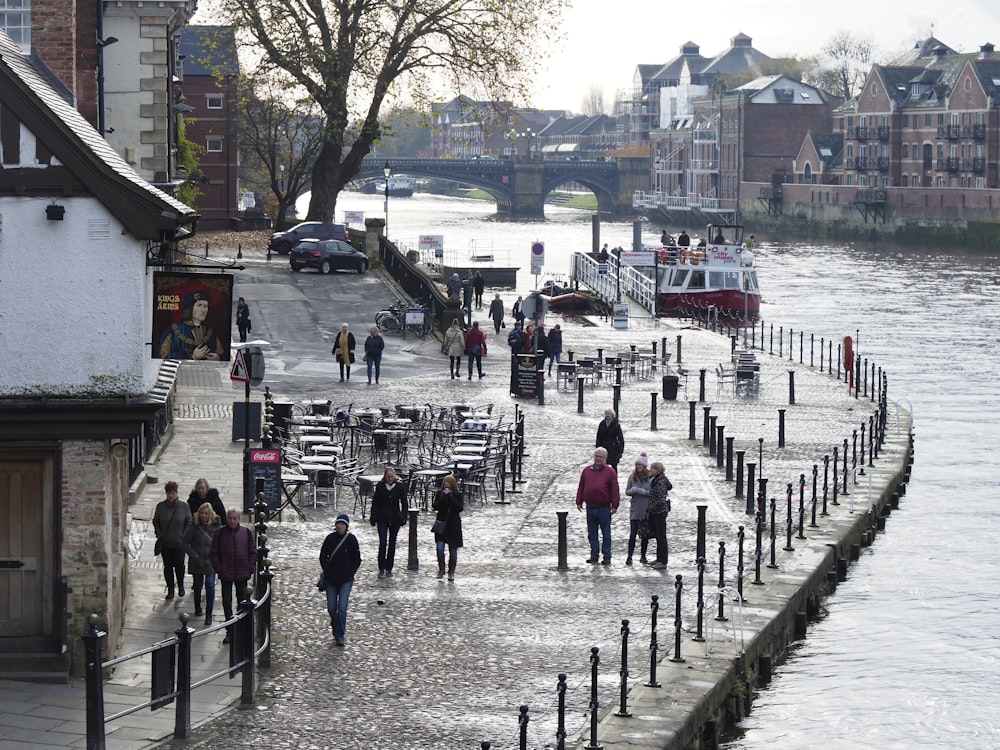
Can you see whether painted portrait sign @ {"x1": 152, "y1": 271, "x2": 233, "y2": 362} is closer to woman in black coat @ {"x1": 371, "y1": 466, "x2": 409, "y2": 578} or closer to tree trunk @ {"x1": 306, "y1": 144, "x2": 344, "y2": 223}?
woman in black coat @ {"x1": 371, "y1": 466, "x2": 409, "y2": 578}

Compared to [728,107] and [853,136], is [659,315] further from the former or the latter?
[728,107]

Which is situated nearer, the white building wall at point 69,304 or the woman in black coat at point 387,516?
the white building wall at point 69,304

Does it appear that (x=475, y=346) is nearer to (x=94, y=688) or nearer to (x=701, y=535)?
(x=701, y=535)

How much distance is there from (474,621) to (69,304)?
18.7 feet

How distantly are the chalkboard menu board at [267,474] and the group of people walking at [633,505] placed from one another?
4403mm

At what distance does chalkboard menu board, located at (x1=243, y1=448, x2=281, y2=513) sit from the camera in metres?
23.4

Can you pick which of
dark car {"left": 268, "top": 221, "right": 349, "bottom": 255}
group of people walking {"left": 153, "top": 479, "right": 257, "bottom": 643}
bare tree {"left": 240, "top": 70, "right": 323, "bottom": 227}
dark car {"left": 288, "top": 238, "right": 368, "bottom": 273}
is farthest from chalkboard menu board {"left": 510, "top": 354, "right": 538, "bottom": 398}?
bare tree {"left": 240, "top": 70, "right": 323, "bottom": 227}

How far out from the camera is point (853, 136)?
15125 cm

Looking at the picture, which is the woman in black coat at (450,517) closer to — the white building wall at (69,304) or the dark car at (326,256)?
the white building wall at (69,304)

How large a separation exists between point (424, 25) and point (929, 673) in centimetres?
4849

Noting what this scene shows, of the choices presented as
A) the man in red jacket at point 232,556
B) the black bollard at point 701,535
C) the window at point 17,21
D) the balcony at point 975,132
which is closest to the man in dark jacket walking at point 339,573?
the man in red jacket at point 232,556

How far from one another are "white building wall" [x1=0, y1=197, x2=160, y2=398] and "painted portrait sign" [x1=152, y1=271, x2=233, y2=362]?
1.68 ft

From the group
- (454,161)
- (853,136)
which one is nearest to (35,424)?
(853,136)

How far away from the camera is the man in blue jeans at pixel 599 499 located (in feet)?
71.0
